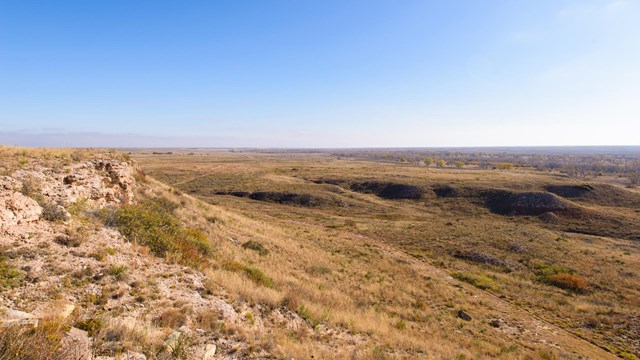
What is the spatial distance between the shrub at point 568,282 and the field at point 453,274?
8 centimetres

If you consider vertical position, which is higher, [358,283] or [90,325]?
[90,325]

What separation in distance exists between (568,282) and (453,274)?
8376 millimetres

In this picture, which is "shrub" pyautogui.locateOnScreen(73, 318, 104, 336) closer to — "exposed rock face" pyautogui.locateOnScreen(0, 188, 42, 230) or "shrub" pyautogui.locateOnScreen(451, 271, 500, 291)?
→ "exposed rock face" pyautogui.locateOnScreen(0, 188, 42, 230)

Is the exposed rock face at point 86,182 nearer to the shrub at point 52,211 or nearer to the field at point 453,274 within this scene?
the shrub at point 52,211

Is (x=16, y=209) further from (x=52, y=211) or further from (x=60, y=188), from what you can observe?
(x=60, y=188)

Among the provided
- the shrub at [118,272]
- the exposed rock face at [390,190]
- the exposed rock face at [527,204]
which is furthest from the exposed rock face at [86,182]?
the exposed rock face at [527,204]

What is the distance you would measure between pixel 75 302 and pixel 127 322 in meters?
1.62

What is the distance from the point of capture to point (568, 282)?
78.2ft

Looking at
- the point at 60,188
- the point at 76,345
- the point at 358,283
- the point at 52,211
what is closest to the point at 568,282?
the point at 358,283

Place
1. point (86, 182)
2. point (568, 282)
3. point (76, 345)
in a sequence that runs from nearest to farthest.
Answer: point (76, 345) < point (86, 182) < point (568, 282)

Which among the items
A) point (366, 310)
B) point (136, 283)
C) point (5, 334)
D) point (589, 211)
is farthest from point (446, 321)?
point (589, 211)

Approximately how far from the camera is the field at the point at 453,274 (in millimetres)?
12633

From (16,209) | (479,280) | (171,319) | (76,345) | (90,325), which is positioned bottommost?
(479,280)

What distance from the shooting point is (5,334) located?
513 cm
